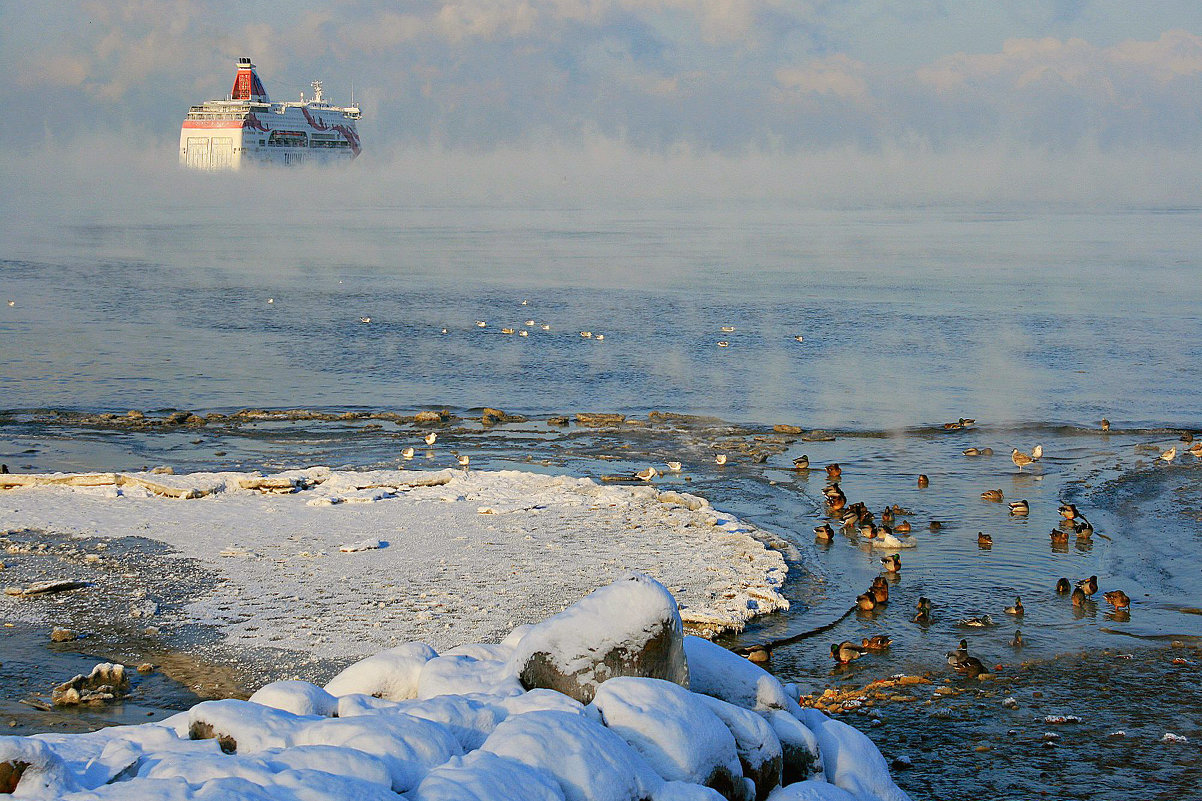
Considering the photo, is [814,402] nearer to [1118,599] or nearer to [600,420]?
[600,420]

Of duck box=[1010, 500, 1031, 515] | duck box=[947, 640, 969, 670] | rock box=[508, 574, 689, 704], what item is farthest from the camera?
duck box=[1010, 500, 1031, 515]

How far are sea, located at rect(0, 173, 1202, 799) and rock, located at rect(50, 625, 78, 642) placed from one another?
6.89 metres

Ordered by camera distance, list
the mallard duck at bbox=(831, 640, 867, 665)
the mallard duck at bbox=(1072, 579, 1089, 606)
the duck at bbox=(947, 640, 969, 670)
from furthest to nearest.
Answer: the mallard duck at bbox=(1072, 579, 1089, 606) → the mallard duck at bbox=(831, 640, 867, 665) → the duck at bbox=(947, 640, 969, 670)

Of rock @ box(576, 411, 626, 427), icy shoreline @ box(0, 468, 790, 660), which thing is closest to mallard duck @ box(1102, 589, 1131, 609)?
icy shoreline @ box(0, 468, 790, 660)

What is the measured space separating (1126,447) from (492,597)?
1528 centimetres

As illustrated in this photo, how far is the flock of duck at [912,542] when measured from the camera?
501 inches

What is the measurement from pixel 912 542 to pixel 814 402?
1124 centimetres

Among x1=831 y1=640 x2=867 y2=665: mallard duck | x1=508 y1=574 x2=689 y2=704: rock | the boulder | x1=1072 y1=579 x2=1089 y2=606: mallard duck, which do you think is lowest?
x1=831 y1=640 x2=867 y2=665: mallard duck

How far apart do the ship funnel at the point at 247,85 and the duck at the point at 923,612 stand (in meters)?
152

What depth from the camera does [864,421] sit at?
86.1ft

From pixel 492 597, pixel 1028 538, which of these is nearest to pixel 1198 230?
pixel 1028 538

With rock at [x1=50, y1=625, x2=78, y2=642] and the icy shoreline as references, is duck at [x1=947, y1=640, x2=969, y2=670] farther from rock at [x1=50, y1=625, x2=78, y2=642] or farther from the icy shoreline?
rock at [x1=50, y1=625, x2=78, y2=642]

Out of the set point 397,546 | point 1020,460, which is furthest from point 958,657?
point 1020,460

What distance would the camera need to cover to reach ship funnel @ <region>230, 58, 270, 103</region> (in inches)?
6038
